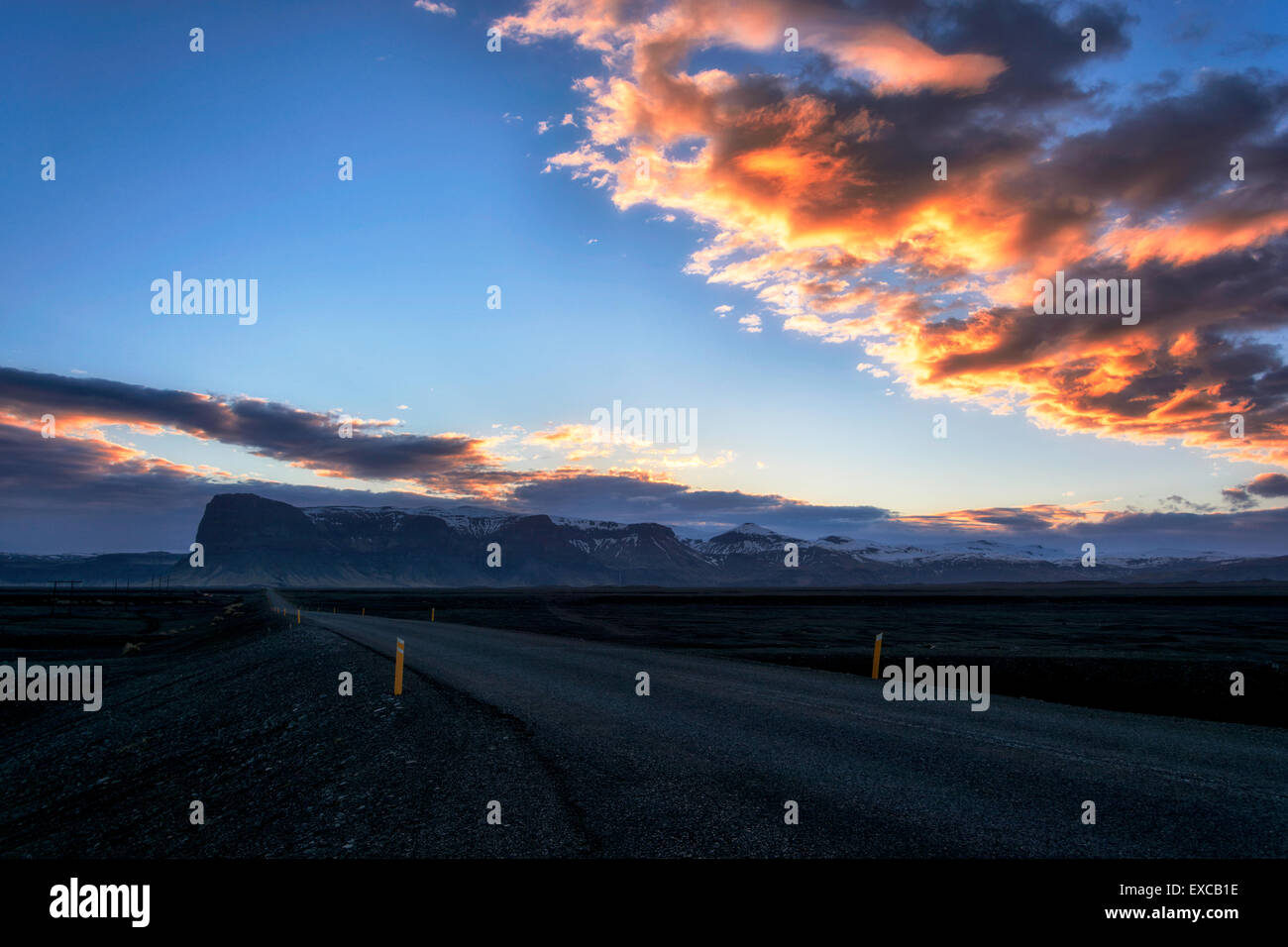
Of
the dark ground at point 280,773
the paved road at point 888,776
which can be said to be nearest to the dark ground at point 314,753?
the dark ground at point 280,773

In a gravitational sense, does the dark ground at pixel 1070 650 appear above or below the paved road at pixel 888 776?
below

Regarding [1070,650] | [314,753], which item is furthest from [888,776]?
[1070,650]

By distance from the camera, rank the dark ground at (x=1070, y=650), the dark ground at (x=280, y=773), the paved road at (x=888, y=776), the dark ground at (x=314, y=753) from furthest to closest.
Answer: the dark ground at (x=1070, y=650) < the dark ground at (x=314, y=753) < the dark ground at (x=280, y=773) < the paved road at (x=888, y=776)

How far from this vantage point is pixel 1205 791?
22.8 feet

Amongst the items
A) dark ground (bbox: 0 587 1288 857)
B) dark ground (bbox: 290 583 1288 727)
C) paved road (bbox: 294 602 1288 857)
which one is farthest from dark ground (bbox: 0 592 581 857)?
dark ground (bbox: 290 583 1288 727)

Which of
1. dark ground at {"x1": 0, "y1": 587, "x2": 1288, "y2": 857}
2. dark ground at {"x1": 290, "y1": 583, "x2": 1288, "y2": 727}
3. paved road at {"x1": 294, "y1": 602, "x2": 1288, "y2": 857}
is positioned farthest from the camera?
dark ground at {"x1": 290, "y1": 583, "x2": 1288, "y2": 727}

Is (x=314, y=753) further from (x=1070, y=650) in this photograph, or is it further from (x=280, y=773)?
(x=1070, y=650)

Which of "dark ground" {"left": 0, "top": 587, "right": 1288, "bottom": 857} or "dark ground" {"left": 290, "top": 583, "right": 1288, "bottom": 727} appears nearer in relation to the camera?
"dark ground" {"left": 0, "top": 587, "right": 1288, "bottom": 857}

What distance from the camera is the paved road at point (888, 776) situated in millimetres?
5637

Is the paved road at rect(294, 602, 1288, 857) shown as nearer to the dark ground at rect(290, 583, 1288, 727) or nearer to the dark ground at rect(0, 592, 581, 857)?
the dark ground at rect(0, 592, 581, 857)

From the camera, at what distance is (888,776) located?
7527mm

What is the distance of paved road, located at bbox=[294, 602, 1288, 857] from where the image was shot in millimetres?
5637

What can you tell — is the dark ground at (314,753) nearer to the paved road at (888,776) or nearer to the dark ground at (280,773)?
the dark ground at (280,773)
